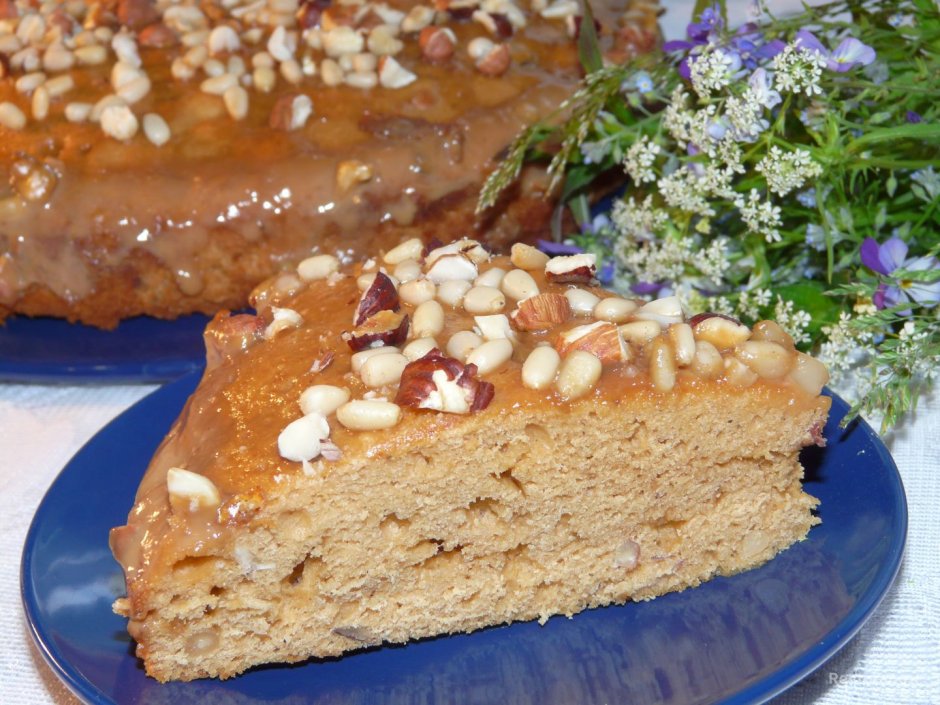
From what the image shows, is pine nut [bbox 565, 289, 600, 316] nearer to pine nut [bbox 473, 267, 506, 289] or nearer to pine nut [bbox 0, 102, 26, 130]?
pine nut [bbox 473, 267, 506, 289]

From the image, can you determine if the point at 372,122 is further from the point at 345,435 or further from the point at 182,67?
the point at 345,435

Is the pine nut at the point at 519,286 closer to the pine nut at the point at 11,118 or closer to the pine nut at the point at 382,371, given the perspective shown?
the pine nut at the point at 382,371

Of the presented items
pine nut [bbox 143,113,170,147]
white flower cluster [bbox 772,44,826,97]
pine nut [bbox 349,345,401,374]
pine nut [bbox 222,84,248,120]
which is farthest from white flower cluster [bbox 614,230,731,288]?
pine nut [bbox 143,113,170,147]

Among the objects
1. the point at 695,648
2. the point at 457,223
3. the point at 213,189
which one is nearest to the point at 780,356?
the point at 695,648

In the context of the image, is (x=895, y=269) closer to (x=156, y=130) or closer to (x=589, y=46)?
(x=589, y=46)

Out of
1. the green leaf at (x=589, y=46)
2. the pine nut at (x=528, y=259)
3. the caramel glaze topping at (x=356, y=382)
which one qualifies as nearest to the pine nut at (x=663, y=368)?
the caramel glaze topping at (x=356, y=382)
